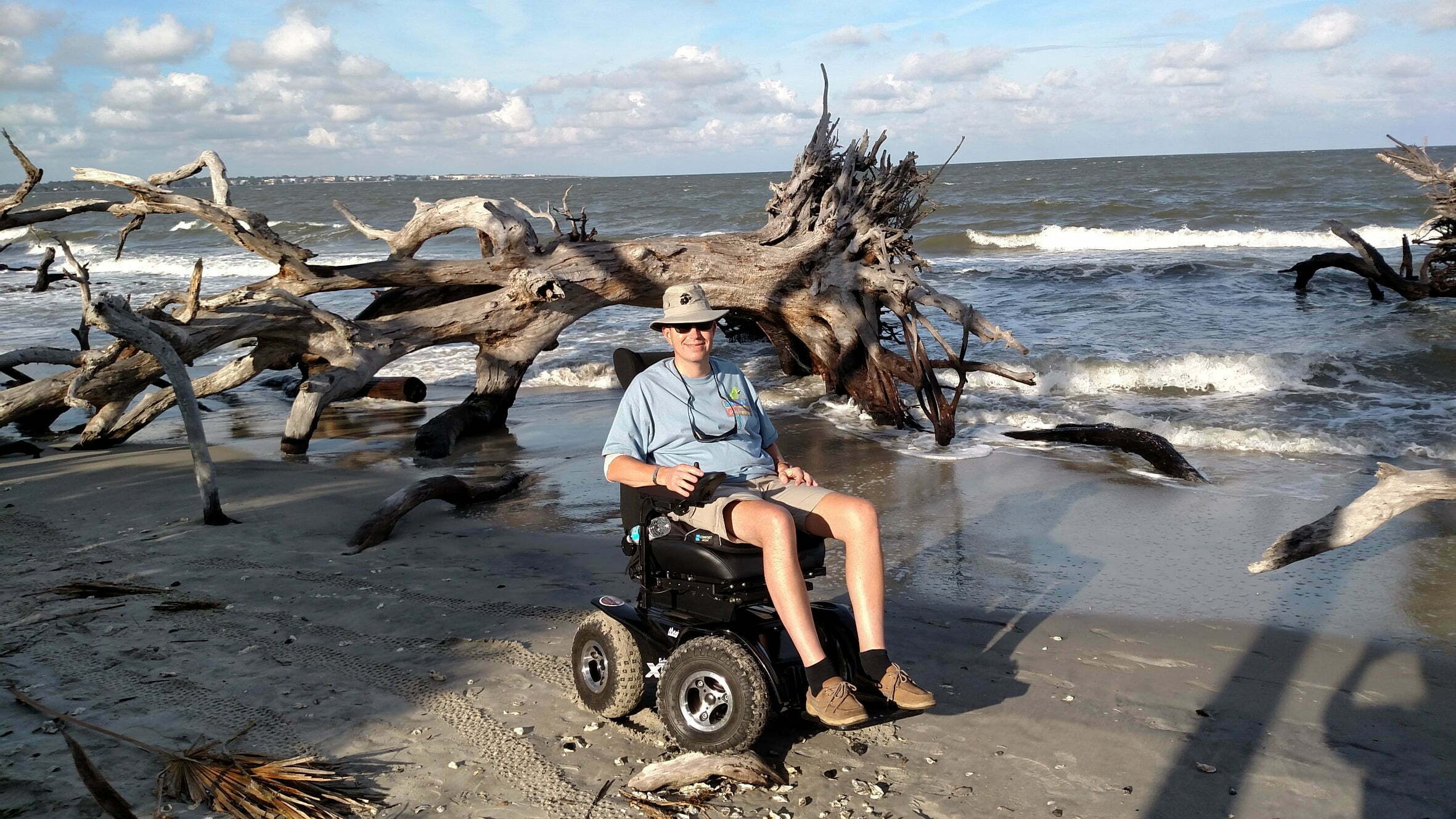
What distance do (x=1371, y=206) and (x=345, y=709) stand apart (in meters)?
38.5

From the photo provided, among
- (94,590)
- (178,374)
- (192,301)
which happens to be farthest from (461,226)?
(94,590)

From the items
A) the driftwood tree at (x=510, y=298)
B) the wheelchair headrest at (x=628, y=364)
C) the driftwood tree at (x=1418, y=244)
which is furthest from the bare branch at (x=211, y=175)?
the driftwood tree at (x=1418, y=244)

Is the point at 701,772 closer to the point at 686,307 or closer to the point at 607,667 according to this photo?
the point at 607,667

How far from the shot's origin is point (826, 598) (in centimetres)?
504

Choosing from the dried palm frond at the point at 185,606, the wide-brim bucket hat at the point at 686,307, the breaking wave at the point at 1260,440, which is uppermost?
the wide-brim bucket hat at the point at 686,307

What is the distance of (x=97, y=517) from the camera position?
6.11 metres

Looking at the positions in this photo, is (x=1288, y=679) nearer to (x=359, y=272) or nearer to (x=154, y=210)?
(x=359, y=272)

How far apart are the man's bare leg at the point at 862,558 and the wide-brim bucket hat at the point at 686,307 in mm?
817

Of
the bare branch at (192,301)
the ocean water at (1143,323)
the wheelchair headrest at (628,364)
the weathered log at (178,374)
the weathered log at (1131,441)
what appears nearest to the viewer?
the wheelchair headrest at (628,364)

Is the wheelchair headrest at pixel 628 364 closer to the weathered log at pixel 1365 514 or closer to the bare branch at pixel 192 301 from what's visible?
the weathered log at pixel 1365 514

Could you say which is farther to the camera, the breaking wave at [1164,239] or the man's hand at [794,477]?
the breaking wave at [1164,239]

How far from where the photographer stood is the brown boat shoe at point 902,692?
323 centimetres

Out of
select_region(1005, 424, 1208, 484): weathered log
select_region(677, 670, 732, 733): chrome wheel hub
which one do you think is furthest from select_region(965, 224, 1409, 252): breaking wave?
select_region(677, 670, 732, 733): chrome wheel hub

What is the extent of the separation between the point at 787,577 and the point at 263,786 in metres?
1.66
